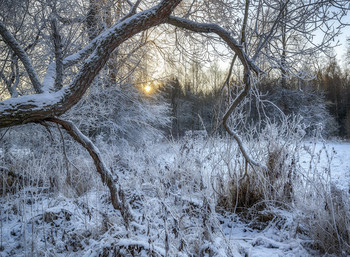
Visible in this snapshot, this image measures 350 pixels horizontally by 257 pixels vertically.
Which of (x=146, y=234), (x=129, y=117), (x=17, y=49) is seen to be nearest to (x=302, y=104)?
(x=129, y=117)

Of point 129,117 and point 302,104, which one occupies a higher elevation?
point 302,104

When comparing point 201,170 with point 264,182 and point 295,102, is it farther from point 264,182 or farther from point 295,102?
point 295,102

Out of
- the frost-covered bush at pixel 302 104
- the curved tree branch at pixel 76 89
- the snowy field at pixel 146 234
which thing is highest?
the frost-covered bush at pixel 302 104

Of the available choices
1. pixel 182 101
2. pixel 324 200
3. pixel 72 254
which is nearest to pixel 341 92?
pixel 182 101

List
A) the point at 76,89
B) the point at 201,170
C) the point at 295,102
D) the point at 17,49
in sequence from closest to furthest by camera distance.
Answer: the point at 76,89 < the point at 17,49 < the point at 201,170 < the point at 295,102

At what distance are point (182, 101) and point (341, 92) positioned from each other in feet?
45.3

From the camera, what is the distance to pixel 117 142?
24.9 ft

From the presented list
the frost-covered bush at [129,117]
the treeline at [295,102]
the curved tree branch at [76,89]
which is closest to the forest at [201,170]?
the curved tree branch at [76,89]

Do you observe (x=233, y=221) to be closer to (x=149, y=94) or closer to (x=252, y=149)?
(x=252, y=149)

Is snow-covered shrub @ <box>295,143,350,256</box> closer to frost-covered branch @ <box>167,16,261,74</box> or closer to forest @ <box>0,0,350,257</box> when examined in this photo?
forest @ <box>0,0,350,257</box>

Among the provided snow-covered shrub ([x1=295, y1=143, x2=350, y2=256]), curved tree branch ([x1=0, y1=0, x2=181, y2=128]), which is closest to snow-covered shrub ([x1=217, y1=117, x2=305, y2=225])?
snow-covered shrub ([x1=295, y1=143, x2=350, y2=256])

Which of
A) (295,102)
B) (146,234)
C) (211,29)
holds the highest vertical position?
(295,102)

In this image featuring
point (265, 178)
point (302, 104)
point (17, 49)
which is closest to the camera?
point (17, 49)

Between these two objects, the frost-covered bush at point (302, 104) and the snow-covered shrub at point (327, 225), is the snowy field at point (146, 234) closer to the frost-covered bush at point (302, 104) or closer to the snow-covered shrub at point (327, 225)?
the snow-covered shrub at point (327, 225)
